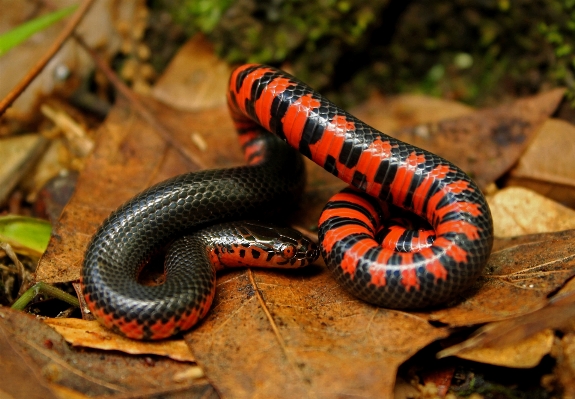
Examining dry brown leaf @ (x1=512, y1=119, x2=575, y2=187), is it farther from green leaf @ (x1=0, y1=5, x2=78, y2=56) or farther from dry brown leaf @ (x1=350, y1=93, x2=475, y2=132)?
green leaf @ (x1=0, y1=5, x2=78, y2=56)

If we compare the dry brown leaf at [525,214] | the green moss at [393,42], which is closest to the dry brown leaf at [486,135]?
the dry brown leaf at [525,214]

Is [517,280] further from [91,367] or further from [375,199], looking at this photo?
[91,367]

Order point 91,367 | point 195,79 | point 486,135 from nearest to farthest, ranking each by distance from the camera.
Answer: point 91,367, point 486,135, point 195,79

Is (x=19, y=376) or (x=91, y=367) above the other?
(x=19, y=376)

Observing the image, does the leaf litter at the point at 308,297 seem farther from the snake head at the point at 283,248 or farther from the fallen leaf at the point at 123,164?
the snake head at the point at 283,248

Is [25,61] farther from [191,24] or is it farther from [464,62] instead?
[464,62]

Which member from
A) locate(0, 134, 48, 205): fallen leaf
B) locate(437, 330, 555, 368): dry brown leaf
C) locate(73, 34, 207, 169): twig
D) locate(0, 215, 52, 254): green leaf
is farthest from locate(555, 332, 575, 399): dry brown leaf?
locate(0, 134, 48, 205): fallen leaf

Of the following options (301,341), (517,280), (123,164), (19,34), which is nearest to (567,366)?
(517,280)
